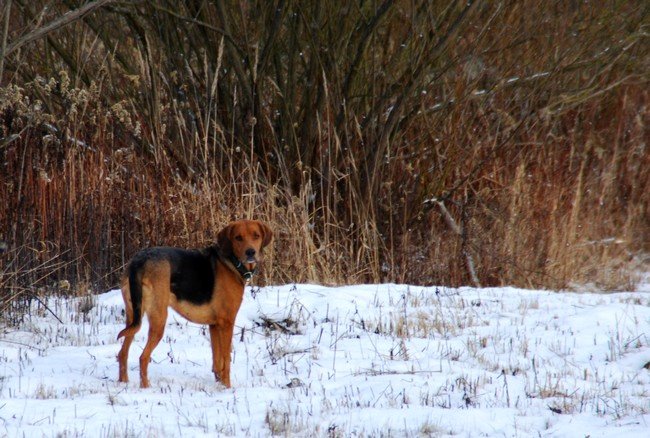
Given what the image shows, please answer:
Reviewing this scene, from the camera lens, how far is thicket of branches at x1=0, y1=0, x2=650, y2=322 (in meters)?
9.09

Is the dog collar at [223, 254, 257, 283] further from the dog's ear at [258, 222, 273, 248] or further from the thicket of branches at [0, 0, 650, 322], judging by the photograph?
the thicket of branches at [0, 0, 650, 322]

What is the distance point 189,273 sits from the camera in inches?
222

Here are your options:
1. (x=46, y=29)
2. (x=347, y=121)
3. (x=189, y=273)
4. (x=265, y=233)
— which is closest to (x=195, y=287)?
(x=189, y=273)

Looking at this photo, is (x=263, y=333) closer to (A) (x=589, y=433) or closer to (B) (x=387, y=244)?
(A) (x=589, y=433)

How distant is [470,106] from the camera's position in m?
10.7

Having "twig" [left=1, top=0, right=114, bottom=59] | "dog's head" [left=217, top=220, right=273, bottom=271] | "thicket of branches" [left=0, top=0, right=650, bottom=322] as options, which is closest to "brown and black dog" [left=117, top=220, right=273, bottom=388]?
"dog's head" [left=217, top=220, right=273, bottom=271]

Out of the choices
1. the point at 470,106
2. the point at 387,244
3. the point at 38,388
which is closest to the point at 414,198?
the point at 387,244

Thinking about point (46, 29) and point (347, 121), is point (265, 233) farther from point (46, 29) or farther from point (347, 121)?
point (347, 121)

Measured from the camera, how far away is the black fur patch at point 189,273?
5555mm

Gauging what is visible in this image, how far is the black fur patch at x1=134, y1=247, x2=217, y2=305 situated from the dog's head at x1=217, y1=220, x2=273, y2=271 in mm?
137

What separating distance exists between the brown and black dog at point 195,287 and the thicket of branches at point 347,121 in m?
2.89

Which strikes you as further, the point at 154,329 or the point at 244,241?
the point at 244,241

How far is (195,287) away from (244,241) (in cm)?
41

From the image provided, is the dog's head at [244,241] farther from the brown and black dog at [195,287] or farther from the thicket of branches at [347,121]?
the thicket of branches at [347,121]
